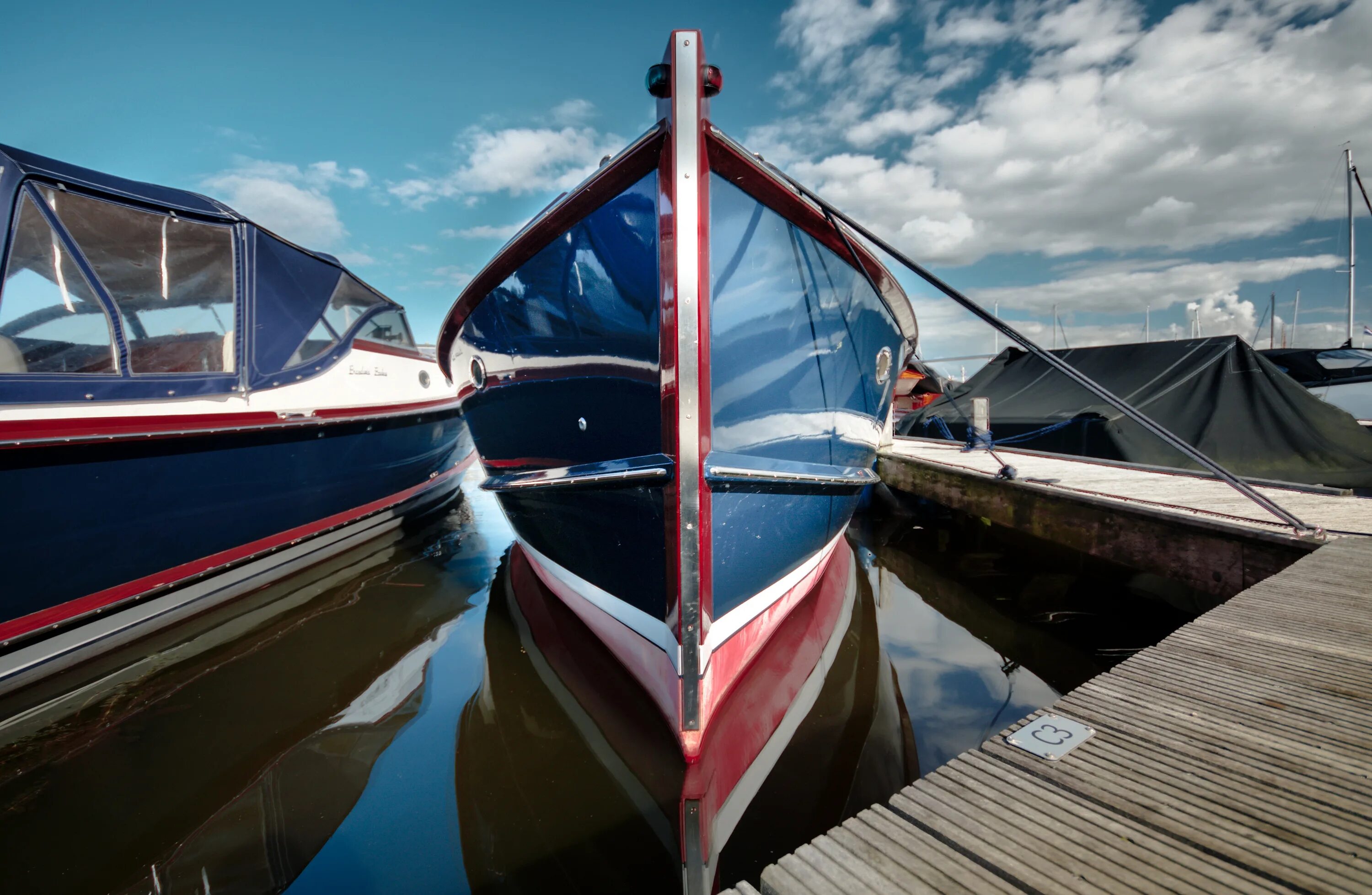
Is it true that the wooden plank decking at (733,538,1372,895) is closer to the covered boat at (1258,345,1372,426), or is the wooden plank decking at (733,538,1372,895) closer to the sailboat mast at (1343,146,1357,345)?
the covered boat at (1258,345,1372,426)

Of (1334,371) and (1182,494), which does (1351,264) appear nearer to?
(1334,371)

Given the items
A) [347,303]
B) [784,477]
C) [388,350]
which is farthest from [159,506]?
[784,477]

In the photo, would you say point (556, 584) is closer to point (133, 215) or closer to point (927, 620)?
point (927, 620)

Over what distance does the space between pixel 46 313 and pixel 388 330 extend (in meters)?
3.68

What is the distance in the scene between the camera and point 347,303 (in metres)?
6.47

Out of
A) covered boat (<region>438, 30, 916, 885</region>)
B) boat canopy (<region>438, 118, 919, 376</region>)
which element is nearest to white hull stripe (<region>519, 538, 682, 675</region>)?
covered boat (<region>438, 30, 916, 885</region>)

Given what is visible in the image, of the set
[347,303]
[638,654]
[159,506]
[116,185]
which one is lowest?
[638,654]

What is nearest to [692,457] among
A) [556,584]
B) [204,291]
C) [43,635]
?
[556,584]

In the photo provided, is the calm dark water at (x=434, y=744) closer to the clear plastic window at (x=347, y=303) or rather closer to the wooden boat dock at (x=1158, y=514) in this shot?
the wooden boat dock at (x=1158, y=514)

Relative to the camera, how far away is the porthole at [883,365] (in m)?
4.14

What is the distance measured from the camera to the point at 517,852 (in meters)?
2.21

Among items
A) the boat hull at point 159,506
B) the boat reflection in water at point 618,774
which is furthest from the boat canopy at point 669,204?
the boat hull at point 159,506

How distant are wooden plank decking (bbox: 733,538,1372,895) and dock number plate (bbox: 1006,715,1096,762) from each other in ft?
0.09

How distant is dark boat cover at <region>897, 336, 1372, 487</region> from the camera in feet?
21.0
